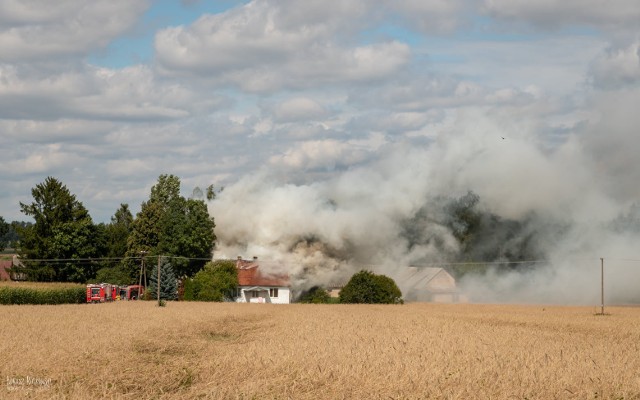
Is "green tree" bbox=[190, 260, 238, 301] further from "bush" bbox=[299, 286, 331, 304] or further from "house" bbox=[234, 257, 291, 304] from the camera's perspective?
"bush" bbox=[299, 286, 331, 304]

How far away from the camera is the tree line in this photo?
94.3m

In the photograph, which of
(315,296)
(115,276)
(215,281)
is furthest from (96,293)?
(315,296)

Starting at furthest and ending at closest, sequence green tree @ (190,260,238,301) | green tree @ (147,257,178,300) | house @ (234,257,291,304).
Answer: green tree @ (147,257,178,300), house @ (234,257,291,304), green tree @ (190,260,238,301)

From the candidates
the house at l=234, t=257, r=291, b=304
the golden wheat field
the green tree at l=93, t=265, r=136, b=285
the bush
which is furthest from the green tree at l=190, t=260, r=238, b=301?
the golden wheat field

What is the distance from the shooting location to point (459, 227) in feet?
287

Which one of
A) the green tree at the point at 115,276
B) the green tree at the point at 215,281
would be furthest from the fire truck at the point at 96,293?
the green tree at the point at 115,276

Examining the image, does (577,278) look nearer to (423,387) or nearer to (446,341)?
(446,341)

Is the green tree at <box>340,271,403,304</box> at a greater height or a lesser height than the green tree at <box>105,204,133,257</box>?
lesser

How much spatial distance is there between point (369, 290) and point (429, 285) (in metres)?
16.6

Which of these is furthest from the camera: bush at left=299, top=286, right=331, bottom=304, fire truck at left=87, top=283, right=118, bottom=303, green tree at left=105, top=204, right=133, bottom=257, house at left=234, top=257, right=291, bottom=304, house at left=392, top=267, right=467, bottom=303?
green tree at left=105, top=204, right=133, bottom=257

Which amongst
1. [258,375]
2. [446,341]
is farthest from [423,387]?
[446,341]

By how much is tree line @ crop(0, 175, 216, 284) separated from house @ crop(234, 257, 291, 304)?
5014 mm

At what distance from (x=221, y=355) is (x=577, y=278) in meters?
72.7

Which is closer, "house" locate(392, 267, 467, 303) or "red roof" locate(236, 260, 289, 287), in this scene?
"red roof" locate(236, 260, 289, 287)
